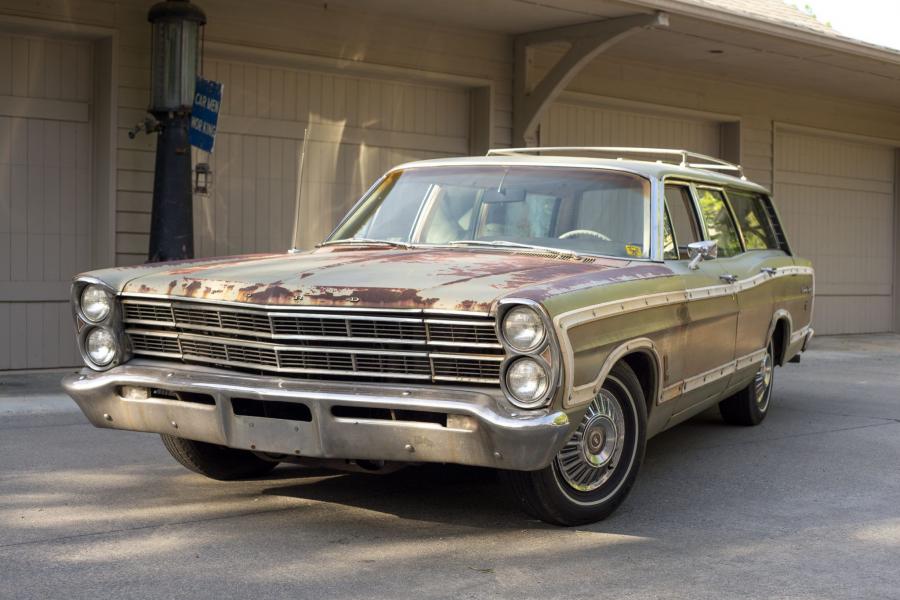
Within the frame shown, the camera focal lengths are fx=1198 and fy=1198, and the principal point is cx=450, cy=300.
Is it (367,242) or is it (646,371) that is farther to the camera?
(367,242)

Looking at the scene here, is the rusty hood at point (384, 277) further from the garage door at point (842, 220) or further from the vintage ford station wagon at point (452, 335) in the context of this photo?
the garage door at point (842, 220)

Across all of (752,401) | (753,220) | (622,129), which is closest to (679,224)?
(753,220)

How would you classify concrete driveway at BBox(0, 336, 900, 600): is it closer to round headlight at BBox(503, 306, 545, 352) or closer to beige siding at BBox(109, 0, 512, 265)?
round headlight at BBox(503, 306, 545, 352)

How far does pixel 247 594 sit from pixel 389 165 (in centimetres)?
873

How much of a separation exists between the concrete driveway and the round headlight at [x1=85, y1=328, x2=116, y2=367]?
671 millimetres

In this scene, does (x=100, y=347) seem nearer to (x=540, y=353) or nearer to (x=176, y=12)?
(x=540, y=353)

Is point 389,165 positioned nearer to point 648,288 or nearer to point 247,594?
point 648,288

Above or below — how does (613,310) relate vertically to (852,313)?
above

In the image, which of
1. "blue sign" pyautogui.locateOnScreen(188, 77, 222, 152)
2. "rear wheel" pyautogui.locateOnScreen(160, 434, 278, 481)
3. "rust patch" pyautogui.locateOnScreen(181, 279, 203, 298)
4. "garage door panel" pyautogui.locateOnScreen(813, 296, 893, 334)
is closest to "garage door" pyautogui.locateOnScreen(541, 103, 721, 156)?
"garage door panel" pyautogui.locateOnScreen(813, 296, 893, 334)

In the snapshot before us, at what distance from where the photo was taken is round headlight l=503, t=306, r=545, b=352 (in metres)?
4.44

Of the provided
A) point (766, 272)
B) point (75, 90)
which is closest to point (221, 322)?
point (766, 272)

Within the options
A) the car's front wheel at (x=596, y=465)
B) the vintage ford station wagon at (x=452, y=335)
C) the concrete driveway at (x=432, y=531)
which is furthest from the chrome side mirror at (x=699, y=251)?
the concrete driveway at (x=432, y=531)

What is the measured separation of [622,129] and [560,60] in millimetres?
2404

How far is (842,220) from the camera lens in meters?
18.0
